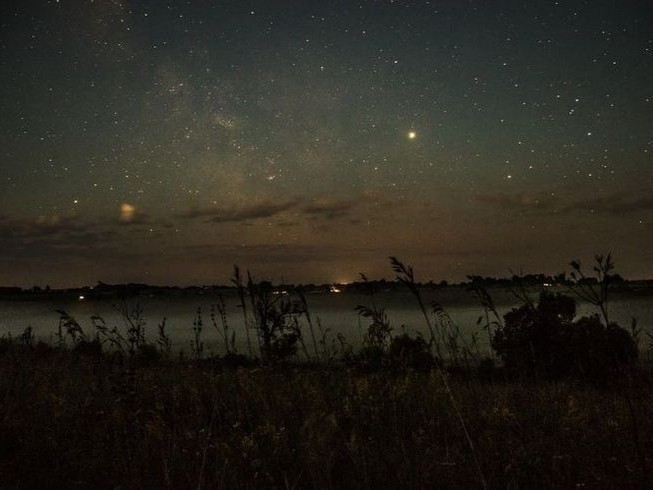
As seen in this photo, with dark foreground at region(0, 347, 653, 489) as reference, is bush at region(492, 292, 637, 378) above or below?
below

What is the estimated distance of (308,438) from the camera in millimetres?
4543

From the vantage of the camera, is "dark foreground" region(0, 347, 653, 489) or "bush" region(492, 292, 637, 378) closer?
"dark foreground" region(0, 347, 653, 489)

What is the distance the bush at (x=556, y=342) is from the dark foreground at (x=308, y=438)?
13.7 meters

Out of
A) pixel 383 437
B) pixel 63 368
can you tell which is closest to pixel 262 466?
pixel 383 437

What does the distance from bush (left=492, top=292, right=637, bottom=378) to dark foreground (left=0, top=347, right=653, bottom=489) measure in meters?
13.7

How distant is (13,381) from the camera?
7.32 metres

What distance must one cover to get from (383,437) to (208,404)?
2.85m

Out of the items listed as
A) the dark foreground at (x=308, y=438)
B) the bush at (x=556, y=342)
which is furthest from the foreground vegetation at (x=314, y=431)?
the bush at (x=556, y=342)

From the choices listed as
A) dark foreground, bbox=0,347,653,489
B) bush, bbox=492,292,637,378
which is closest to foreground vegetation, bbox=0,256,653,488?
dark foreground, bbox=0,347,653,489

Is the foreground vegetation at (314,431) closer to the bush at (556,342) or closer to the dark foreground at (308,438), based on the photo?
the dark foreground at (308,438)

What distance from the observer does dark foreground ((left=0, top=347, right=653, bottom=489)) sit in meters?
4.22

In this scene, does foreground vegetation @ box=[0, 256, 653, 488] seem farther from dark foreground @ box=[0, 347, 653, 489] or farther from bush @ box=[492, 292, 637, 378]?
bush @ box=[492, 292, 637, 378]

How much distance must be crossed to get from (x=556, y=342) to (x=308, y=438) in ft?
63.5

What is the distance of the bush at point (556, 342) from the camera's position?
2047cm
